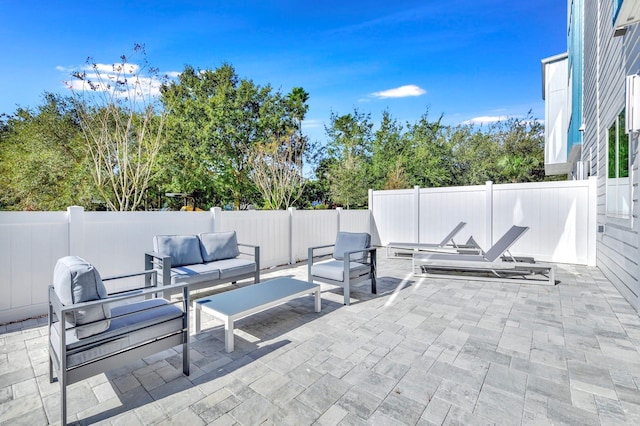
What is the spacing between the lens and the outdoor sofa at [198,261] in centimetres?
432

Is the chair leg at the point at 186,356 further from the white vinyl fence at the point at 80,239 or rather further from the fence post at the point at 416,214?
the fence post at the point at 416,214

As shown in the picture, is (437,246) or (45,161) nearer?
(437,246)

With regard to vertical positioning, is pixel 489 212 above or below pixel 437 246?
above

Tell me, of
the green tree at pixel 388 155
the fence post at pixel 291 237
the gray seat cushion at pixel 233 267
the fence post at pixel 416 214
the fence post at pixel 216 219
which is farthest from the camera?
the green tree at pixel 388 155

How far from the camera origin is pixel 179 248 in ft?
15.9

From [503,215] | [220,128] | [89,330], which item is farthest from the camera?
[220,128]

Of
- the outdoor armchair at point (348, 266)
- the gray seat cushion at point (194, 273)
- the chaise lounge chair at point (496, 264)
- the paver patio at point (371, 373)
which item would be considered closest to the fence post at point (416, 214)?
the chaise lounge chair at point (496, 264)


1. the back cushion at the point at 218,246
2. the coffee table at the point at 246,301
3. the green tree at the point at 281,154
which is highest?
the green tree at the point at 281,154

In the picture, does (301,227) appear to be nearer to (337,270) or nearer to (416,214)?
(337,270)

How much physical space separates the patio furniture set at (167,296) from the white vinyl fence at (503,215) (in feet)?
7.57

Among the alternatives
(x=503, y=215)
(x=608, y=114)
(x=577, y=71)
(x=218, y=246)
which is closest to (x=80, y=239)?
(x=218, y=246)

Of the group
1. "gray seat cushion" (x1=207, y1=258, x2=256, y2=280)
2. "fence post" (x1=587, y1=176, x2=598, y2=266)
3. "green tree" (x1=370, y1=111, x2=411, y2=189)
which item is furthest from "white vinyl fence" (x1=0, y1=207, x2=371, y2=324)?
"green tree" (x1=370, y1=111, x2=411, y2=189)

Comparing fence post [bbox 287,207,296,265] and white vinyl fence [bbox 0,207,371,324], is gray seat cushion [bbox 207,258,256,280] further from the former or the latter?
fence post [bbox 287,207,296,265]

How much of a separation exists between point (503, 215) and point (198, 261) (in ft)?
26.8
